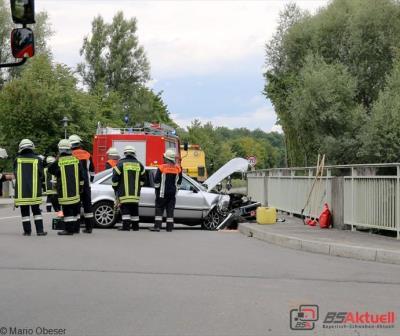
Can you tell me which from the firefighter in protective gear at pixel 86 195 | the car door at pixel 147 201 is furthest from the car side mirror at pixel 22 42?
the car door at pixel 147 201

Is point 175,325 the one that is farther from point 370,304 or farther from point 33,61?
point 33,61

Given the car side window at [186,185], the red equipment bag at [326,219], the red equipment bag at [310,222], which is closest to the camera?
the red equipment bag at [326,219]

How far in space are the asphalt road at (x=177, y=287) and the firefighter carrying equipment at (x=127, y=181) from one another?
2476mm

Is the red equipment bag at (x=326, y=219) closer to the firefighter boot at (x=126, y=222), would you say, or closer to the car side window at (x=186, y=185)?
the car side window at (x=186, y=185)

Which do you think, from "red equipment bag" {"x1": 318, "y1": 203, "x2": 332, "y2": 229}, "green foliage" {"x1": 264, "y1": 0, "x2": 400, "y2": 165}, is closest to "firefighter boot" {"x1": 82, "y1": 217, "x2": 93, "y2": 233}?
"red equipment bag" {"x1": 318, "y1": 203, "x2": 332, "y2": 229}

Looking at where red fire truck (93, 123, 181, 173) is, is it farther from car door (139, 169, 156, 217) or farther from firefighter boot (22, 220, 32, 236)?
firefighter boot (22, 220, 32, 236)

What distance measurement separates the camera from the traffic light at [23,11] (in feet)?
25.2

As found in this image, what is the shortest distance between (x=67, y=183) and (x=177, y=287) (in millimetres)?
6056

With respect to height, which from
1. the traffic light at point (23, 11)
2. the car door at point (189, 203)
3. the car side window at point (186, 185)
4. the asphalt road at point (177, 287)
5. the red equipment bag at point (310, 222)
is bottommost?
the asphalt road at point (177, 287)

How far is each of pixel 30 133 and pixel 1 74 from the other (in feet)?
49.0

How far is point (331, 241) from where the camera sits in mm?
11797

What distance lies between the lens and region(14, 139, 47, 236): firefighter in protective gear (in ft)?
42.6

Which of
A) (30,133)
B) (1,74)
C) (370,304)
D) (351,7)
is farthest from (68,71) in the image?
(370,304)

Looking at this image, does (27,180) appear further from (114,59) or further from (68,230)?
(114,59)
